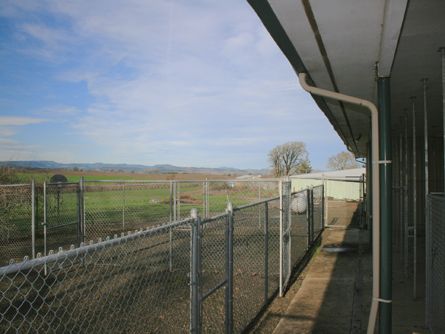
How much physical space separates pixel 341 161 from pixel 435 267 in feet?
216

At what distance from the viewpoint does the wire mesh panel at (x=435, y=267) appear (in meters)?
4.66

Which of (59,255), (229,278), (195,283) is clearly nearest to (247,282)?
(229,278)

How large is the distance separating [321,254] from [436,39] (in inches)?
280

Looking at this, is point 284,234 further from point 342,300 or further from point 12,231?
point 12,231

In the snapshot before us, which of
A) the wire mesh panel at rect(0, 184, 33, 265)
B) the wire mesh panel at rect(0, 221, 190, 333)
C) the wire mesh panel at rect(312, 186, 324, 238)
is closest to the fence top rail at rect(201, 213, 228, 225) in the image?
the wire mesh panel at rect(0, 221, 190, 333)

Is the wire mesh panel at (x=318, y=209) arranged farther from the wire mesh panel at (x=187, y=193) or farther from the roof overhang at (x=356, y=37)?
the roof overhang at (x=356, y=37)

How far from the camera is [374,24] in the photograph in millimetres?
2791

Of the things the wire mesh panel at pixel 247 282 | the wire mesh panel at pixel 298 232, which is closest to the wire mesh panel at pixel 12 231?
the wire mesh panel at pixel 247 282

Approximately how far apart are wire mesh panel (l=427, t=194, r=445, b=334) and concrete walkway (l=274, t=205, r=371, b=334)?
798 mm

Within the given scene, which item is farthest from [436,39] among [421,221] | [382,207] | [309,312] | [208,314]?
[421,221]

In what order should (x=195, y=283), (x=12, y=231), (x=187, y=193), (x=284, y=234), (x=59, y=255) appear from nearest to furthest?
(x=59, y=255) → (x=195, y=283) → (x=284, y=234) → (x=12, y=231) → (x=187, y=193)

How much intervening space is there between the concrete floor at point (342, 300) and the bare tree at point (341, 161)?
60.1 meters

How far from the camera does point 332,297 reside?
6.45m

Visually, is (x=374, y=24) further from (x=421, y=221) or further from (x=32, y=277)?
(x=421, y=221)
